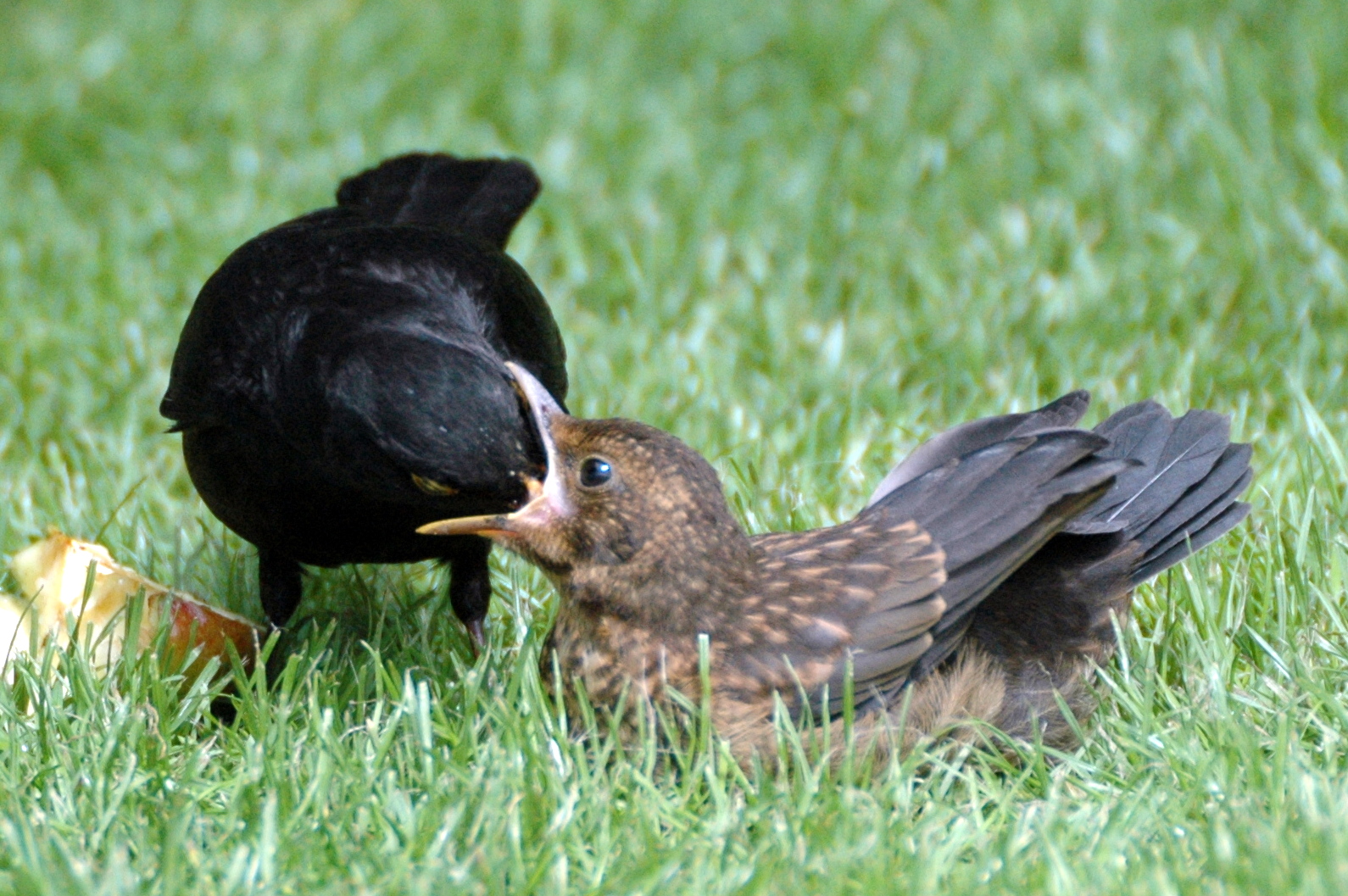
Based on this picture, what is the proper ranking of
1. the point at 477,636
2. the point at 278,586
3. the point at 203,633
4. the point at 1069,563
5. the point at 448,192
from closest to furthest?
the point at 1069,563, the point at 203,633, the point at 477,636, the point at 278,586, the point at 448,192

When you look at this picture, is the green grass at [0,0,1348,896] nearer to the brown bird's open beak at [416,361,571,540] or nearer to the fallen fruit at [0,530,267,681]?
the fallen fruit at [0,530,267,681]

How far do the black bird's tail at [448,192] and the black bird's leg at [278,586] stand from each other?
1.25 meters

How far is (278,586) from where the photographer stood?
14.0ft

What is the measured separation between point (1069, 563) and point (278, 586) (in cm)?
206

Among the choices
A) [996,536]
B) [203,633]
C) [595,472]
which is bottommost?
[203,633]

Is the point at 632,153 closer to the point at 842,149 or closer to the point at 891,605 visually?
the point at 842,149

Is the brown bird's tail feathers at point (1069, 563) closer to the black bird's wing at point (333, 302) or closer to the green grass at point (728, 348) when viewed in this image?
the green grass at point (728, 348)

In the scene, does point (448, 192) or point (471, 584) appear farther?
point (448, 192)

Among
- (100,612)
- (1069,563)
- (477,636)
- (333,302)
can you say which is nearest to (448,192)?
(333,302)

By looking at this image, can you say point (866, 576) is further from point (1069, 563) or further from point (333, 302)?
point (333, 302)

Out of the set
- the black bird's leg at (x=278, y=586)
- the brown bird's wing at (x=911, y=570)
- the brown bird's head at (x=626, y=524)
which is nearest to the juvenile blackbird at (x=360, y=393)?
the black bird's leg at (x=278, y=586)

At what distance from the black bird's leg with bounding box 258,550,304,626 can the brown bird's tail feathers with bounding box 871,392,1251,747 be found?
1.62 meters

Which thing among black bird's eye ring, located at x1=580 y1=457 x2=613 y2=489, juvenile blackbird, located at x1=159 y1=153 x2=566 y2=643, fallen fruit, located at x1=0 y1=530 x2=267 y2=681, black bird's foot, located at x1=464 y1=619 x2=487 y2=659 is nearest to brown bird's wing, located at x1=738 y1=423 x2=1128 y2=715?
black bird's eye ring, located at x1=580 y1=457 x2=613 y2=489

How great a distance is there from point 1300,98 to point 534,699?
185 inches
